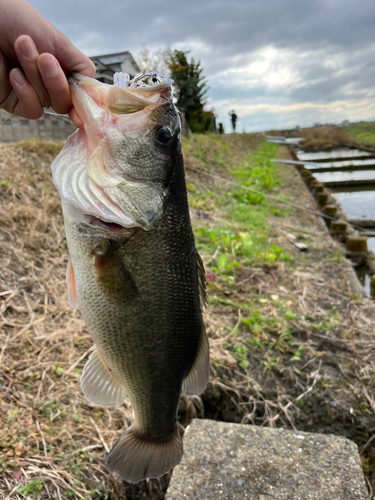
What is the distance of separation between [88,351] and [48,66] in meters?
2.44

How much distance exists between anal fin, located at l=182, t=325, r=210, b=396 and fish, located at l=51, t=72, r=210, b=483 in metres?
0.04

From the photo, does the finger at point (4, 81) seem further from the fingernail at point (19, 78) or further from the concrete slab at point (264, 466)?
the concrete slab at point (264, 466)

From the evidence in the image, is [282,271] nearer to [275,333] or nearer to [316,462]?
[275,333]

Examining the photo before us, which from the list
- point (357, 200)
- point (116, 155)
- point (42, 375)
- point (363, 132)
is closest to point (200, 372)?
point (116, 155)

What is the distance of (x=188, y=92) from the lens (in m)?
20.2

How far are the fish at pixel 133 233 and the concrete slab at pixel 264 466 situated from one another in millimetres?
839

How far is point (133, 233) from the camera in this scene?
4.68ft

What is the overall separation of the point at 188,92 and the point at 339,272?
57.6ft

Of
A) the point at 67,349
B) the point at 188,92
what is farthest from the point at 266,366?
the point at 188,92

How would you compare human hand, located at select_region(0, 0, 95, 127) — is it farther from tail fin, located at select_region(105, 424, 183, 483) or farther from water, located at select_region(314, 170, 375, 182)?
water, located at select_region(314, 170, 375, 182)

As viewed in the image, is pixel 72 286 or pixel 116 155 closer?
pixel 116 155

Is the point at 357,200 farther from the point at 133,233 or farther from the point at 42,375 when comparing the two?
the point at 133,233

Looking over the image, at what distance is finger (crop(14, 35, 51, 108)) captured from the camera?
125 centimetres

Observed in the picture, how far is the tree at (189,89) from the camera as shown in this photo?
64.8 feet
